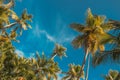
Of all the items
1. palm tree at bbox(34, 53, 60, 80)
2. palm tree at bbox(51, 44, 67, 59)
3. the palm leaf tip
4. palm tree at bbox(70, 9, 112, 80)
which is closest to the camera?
palm tree at bbox(70, 9, 112, 80)

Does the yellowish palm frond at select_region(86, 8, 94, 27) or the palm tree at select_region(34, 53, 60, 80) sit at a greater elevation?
the palm tree at select_region(34, 53, 60, 80)

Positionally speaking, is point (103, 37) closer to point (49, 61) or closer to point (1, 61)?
point (1, 61)

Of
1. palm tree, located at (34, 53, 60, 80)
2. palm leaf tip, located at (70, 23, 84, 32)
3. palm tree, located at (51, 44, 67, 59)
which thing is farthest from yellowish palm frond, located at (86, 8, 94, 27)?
palm tree, located at (51, 44, 67, 59)

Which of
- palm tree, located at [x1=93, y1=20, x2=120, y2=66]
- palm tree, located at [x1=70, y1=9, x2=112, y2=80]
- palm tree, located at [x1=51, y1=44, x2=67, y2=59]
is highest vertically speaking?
palm tree, located at [x1=51, y1=44, x2=67, y2=59]

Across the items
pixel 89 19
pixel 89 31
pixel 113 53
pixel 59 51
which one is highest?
pixel 59 51

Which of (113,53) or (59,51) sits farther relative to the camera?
(59,51)

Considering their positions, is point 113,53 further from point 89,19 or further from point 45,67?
point 45,67

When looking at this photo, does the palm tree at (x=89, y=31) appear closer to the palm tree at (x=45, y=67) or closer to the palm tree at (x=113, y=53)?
the palm tree at (x=45, y=67)

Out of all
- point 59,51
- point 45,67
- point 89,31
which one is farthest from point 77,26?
point 59,51

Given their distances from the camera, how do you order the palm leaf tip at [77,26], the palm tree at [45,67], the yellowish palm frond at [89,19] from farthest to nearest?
the palm tree at [45,67], the palm leaf tip at [77,26], the yellowish palm frond at [89,19]

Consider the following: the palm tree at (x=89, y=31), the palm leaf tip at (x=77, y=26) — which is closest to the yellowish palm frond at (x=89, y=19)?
the palm tree at (x=89, y=31)

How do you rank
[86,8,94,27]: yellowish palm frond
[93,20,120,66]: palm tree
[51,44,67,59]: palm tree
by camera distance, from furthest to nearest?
[51,44,67,59]: palm tree, [86,8,94,27]: yellowish palm frond, [93,20,120,66]: palm tree

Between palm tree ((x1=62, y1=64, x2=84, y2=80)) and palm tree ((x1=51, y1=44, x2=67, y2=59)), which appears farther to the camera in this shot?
palm tree ((x1=51, y1=44, x2=67, y2=59))

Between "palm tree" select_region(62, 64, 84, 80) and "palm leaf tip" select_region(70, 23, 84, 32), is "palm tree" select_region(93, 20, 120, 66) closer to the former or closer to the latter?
"palm leaf tip" select_region(70, 23, 84, 32)
